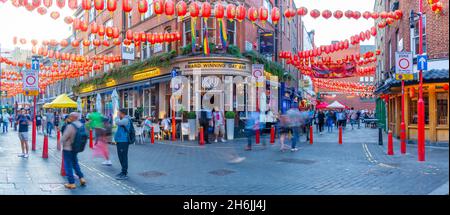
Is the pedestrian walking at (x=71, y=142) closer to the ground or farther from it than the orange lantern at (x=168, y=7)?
closer to the ground

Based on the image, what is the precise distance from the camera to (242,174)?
8.41 metres

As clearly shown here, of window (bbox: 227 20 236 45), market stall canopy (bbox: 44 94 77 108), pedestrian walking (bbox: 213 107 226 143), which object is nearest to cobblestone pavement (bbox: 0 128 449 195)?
pedestrian walking (bbox: 213 107 226 143)

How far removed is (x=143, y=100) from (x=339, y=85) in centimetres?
2614

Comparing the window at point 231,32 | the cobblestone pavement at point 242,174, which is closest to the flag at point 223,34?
the window at point 231,32

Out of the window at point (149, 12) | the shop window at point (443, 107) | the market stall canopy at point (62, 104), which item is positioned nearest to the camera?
A: the shop window at point (443, 107)

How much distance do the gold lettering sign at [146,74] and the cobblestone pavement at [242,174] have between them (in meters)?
11.6

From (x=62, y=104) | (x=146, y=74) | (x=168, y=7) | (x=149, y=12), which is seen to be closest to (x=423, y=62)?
(x=168, y=7)

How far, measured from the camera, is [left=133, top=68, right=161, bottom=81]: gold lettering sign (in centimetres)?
2317

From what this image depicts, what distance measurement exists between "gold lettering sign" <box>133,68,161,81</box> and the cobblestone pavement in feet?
38.0

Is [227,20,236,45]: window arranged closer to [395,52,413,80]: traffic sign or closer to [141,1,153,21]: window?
[141,1,153,21]: window

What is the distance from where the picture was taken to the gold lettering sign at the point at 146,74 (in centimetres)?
2317

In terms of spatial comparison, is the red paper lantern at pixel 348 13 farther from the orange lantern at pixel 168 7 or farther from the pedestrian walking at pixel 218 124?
the pedestrian walking at pixel 218 124

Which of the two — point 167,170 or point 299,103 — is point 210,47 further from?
point 299,103

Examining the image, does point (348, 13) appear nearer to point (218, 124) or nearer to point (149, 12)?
point (218, 124)
